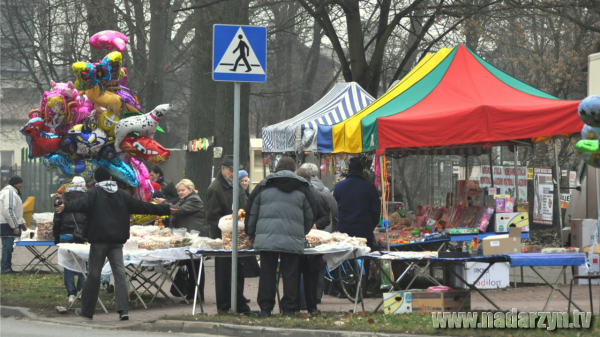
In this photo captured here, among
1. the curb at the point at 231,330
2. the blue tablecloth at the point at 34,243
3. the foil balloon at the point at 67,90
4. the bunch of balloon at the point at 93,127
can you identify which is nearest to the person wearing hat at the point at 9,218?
the blue tablecloth at the point at 34,243

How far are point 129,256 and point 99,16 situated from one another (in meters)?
11.9

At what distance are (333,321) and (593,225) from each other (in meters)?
6.42

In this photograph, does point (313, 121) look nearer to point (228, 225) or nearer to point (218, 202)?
point (218, 202)

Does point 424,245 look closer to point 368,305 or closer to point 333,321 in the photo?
point 368,305

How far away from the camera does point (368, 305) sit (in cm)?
1064

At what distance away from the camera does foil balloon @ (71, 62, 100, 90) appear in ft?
37.9

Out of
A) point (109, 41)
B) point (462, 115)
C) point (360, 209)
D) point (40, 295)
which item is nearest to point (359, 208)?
point (360, 209)

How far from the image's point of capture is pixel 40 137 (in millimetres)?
11539

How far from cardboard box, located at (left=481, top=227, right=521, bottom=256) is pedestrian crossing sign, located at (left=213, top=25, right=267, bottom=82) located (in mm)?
3718

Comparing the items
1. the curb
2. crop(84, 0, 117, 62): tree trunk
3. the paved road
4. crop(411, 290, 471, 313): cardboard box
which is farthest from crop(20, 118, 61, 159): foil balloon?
crop(84, 0, 117, 62): tree trunk

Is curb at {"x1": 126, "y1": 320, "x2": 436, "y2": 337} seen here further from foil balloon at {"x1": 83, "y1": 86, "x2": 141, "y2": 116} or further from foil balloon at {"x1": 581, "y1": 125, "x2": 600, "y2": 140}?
foil balloon at {"x1": 83, "y1": 86, "x2": 141, "y2": 116}

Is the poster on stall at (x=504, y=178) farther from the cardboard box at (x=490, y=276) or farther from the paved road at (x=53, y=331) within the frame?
the paved road at (x=53, y=331)

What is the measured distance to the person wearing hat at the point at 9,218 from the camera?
14.5 metres

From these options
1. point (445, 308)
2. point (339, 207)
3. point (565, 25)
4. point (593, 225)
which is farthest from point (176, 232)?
point (565, 25)
